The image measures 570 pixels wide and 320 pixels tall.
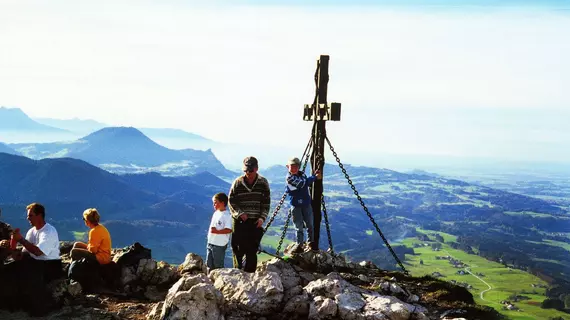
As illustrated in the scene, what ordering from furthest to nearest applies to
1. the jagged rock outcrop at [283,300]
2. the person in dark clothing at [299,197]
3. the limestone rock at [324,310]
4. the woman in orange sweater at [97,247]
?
the person in dark clothing at [299,197]
the woman in orange sweater at [97,247]
the limestone rock at [324,310]
the jagged rock outcrop at [283,300]

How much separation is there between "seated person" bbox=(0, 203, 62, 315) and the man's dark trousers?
14.9ft

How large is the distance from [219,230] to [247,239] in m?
0.80

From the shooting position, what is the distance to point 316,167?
1598 cm

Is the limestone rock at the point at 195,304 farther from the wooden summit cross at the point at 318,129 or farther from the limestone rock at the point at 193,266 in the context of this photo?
the wooden summit cross at the point at 318,129

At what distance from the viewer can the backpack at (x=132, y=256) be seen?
42.7 ft

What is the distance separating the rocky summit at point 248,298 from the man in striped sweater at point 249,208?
0.92 metres

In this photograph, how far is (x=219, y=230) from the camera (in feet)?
39.2

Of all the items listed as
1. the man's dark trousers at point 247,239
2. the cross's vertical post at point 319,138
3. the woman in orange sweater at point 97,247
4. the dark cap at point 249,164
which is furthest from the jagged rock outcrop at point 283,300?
the cross's vertical post at point 319,138

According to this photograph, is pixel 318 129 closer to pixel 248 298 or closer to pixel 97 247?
pixel 248 298

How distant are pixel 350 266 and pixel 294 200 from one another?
10.6 ft

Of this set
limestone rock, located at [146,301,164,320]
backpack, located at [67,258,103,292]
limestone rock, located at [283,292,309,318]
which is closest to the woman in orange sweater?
backpack, located at [67,258,103,292]

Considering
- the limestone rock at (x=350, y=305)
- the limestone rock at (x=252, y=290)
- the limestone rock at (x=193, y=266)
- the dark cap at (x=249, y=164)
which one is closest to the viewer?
the limestone rock at (x=350, y=305)

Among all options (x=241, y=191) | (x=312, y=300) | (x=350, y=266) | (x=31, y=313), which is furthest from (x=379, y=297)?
(x=31, y=313)

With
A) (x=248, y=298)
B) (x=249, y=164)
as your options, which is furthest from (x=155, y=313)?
(x=249, y=164)
